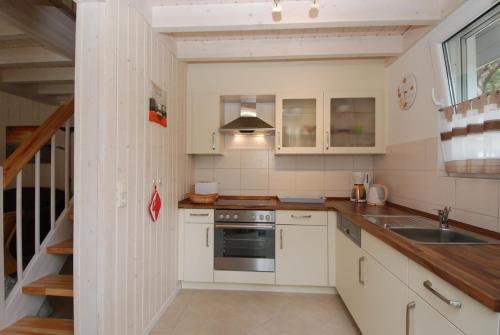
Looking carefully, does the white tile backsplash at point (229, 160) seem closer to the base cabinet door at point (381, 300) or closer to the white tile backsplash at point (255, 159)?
the white tile backsplash at point (255, 159)

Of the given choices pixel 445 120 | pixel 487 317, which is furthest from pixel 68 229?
pixel 445 120

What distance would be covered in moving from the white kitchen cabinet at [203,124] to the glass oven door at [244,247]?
0.88 metres

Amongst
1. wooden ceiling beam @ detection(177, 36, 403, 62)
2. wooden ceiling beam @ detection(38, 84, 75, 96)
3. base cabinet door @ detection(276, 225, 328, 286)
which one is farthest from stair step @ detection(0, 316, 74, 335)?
wooden ceiling beam @ detection(38, 84, 75, 96)

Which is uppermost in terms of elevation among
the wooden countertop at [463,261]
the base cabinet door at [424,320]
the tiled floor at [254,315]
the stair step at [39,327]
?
the wooden countertop at [463,261]

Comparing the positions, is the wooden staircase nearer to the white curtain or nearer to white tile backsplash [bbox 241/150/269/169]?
white tile backsplash [bbox 241/150/269/169]

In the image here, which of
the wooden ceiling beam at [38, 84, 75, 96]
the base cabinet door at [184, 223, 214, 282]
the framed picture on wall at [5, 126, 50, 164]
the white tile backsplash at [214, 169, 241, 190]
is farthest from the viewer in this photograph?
the framed picture on wall at [5, 126, 50, 164]

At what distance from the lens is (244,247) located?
7.57 feet

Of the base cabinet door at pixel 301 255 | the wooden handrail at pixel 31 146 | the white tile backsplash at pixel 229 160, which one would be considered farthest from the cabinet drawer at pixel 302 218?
the wooden handrail at pixel 31 146

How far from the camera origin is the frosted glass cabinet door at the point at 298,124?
251 centimetres

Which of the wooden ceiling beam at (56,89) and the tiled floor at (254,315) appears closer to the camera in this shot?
the tiled floor at (254,315)

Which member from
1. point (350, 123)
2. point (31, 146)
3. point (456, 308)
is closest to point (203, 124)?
point (31, 146)

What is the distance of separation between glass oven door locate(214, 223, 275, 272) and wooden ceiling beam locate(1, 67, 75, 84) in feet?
8.41

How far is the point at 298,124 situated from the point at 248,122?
1.80 ft

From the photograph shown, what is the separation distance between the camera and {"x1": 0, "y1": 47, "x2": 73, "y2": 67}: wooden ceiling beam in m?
2.41
